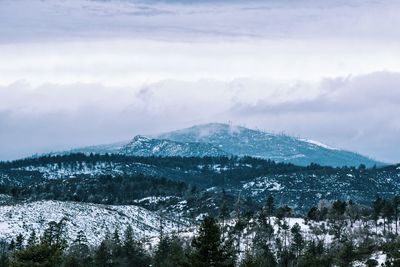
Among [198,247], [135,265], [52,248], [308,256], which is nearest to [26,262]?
[52,248]

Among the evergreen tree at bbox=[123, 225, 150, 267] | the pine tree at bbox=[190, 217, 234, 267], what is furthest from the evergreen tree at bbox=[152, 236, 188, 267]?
the pine tree at bbox=[190, 217, 234, 267]

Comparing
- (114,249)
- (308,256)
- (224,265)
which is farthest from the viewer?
(114,249)

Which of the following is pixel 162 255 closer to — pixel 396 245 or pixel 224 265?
pixel 396 245

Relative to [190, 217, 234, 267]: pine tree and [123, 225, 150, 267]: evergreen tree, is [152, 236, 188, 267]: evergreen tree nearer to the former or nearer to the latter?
[123, 225, 150, 267]: evergreen tree

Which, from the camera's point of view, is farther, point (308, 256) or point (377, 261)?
point (377, 261)

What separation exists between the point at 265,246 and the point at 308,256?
51.6 meters

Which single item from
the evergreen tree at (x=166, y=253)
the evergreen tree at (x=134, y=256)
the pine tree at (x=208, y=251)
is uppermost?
the pine tree at (x=208, y=251)

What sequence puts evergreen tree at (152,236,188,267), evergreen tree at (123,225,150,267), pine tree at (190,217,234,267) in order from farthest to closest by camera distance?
evergreen tree at (123,225,150,267) → evergreen tree at (152,236,188,267) → pine tree at (190,217,234,267)

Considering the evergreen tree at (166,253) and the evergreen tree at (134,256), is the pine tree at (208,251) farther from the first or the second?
the evergreen tree at (134,256)

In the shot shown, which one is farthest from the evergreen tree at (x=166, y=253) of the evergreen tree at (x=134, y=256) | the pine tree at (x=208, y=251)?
the pine tree at (x=208, y=251)

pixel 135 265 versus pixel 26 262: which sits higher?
pixel 26 262

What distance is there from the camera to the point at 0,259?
17788 cm

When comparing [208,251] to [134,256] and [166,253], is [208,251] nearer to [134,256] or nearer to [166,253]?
[166,253]

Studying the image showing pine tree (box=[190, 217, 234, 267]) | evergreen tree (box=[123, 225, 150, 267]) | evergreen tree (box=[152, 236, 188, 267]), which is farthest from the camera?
evergreen tree (box=[123, 225, 150, 267])
